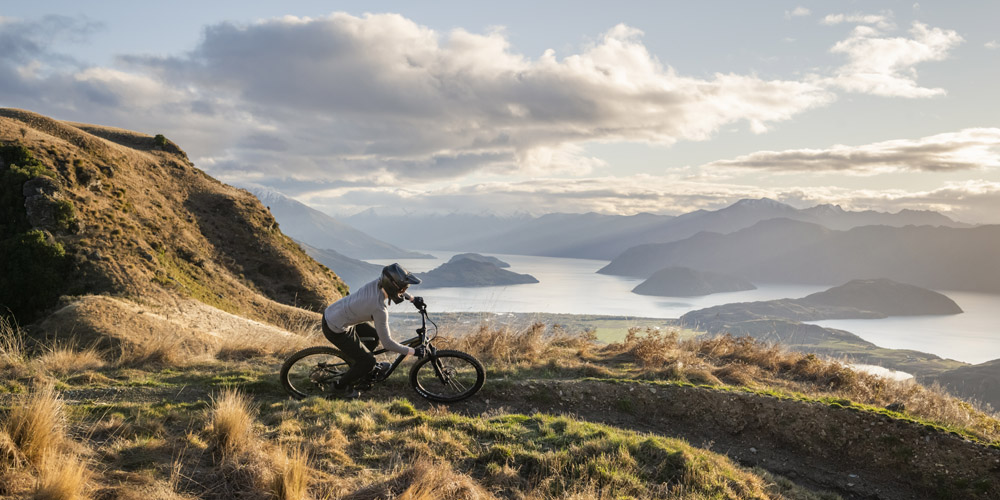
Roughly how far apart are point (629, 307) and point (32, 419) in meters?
159

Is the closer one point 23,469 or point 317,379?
point 23,469

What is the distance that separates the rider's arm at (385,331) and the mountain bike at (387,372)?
1.46ft

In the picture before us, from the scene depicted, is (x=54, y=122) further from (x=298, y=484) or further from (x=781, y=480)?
(x=781, y=480)

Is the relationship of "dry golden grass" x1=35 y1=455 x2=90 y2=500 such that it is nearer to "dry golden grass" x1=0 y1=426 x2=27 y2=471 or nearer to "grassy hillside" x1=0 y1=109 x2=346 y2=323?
"dry golden grass" x1=0 y1=426 x2=27 y2=471

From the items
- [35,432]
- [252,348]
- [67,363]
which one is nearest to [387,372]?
[35,432]

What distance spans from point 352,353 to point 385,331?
33.2 inches

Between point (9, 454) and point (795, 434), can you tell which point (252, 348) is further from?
point (795, 434)

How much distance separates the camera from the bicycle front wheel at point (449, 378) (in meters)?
7.75

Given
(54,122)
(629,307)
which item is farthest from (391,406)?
(629,307)

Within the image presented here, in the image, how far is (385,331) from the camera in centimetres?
705

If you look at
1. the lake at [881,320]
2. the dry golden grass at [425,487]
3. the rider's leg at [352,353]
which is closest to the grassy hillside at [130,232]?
the rider's leg at [352,353]

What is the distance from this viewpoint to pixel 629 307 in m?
157

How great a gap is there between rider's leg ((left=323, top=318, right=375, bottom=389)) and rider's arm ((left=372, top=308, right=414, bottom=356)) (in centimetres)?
53

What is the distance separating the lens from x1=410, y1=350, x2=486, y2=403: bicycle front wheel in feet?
25.4
